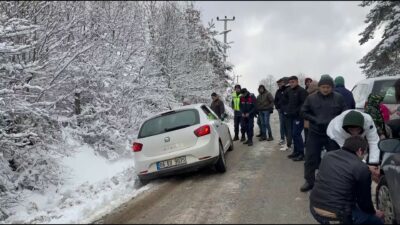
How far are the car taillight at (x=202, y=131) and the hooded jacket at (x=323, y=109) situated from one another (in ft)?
7.55

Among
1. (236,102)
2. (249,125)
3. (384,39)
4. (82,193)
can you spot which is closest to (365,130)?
(82,193)

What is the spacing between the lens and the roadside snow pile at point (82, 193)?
6.17 metres

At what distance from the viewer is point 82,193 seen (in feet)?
26.8

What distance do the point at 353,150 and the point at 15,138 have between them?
273 inches

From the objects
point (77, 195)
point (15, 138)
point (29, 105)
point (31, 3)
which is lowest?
point (77, 195)

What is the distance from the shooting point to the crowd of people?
14.3 feet

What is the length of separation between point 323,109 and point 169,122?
3242 mm

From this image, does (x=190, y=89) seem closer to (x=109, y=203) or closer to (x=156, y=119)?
(x=156, y=119)

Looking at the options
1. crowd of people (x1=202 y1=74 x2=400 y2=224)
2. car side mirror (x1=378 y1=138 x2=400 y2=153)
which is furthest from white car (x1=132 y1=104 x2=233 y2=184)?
car side mirror (x1=378 y1=138 x2=400 y2=153)

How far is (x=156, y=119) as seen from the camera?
29.4 ft

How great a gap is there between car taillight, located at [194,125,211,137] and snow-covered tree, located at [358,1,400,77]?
1126cm

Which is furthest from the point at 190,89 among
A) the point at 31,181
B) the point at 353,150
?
the point at 353,150

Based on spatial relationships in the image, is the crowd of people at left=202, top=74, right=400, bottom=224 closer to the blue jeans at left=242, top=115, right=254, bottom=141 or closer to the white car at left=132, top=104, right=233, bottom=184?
the blue jeans at left=242, top=115, right=254, bottom=141

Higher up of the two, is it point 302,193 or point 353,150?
point 353,150
